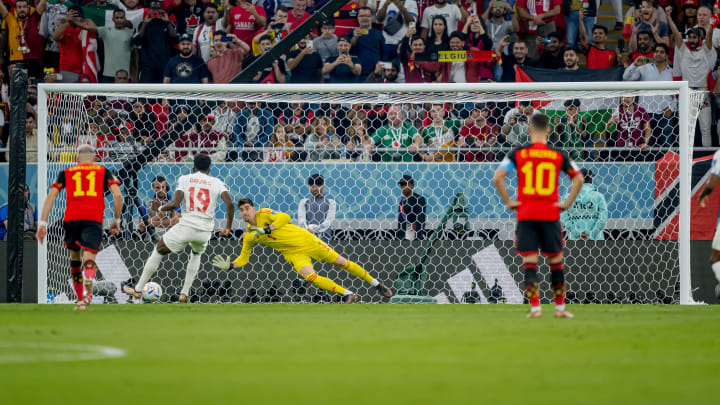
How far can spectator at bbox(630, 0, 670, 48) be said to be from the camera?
1703 cm

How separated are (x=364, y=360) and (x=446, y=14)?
1296 centimetres

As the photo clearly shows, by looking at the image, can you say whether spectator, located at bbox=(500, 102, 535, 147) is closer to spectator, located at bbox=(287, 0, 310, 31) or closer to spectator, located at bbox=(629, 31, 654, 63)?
spectator, located at bbox=(629, 31, 654, 63)

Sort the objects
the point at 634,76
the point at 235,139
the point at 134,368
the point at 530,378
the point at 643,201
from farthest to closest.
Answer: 1. the point at 634,76
2. the point at 235,139
3. the point at 643,201
4. the point at 134,368
5. the point at 530,378

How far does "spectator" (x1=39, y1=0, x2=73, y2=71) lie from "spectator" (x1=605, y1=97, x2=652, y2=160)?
34.5 feet

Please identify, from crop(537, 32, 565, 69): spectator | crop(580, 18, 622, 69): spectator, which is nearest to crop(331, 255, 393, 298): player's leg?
crop(537, 32, 565, 69): spectator

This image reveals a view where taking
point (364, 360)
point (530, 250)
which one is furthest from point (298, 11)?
point (364, 360)

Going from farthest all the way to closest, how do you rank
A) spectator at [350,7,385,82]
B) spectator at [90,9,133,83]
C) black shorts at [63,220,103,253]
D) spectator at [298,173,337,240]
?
spectator at [90,9,133,83]
spectator at [350,7,385,82]
spectator at [298,173,337,240]
black shorts at [63,220,103,253]

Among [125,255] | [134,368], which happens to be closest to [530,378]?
[134,368]

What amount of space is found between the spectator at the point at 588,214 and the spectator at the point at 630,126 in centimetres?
87

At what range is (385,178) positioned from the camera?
13883mm

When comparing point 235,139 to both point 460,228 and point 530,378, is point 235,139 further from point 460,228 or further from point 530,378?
point 530,378

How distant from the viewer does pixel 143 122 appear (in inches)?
613

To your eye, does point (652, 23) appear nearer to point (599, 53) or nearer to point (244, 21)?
point (599, 53)

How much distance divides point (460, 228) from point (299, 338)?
275 inches
